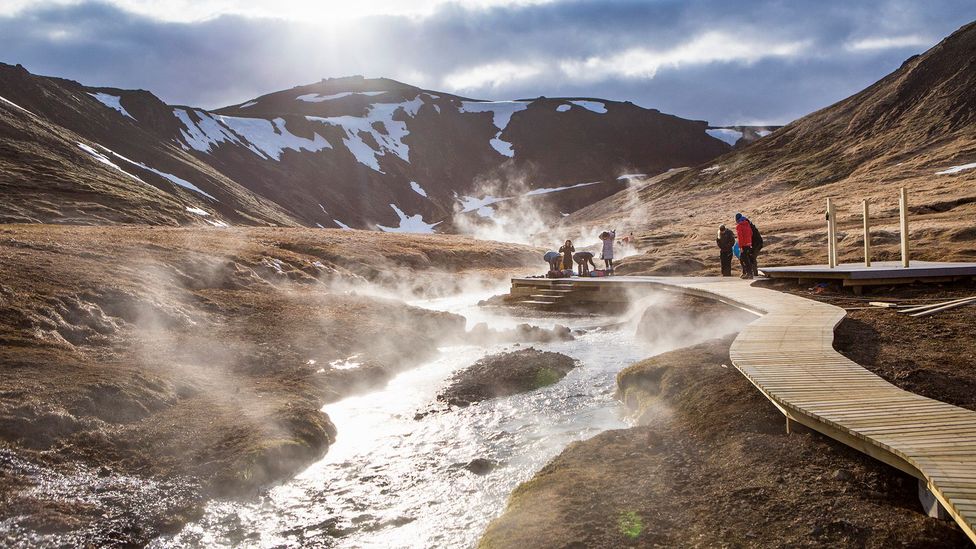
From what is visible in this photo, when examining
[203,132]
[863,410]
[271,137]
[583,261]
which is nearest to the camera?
[863,410]

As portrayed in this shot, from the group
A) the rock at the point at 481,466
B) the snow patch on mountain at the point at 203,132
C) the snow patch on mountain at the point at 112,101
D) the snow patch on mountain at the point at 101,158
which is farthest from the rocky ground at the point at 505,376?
the snow patch on mountain at the point at 112,101

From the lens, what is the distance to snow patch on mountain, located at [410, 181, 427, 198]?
147 m

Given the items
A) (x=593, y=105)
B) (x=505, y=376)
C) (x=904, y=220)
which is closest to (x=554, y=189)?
(x=593, y=105)

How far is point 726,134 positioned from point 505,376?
188 meters

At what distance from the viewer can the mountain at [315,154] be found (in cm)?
7075

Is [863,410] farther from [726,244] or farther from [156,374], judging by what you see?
[726,244]

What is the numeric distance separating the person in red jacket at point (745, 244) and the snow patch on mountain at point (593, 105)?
175 metres

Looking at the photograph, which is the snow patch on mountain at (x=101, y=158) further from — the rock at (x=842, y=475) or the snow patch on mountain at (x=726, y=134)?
the snow patch on mountain at (x=726, y=134)

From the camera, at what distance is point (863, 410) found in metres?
6.29

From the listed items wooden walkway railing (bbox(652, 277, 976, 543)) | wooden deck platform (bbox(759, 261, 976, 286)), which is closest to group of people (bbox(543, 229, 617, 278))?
wooden deck platform (bbox(759, 261, 976, 286))

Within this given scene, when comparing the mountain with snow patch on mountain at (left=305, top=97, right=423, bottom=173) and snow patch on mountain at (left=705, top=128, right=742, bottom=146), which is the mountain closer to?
snow patch on mountain at (left=305, top=97, right=423, bottom=173)

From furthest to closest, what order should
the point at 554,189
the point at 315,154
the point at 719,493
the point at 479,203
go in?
the point at 554,189 < the point at 479,203 < the point at 315,154 < the point at 719,493

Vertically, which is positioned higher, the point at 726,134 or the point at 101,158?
the point at 726,134

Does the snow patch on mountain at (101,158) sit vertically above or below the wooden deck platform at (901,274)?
above
